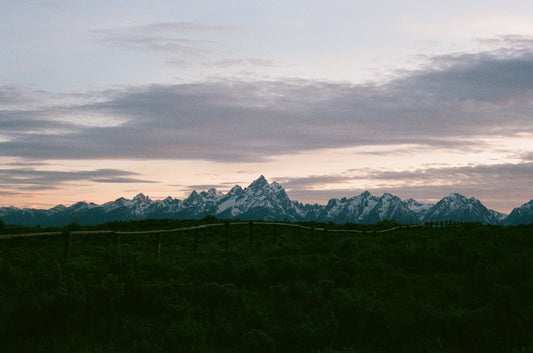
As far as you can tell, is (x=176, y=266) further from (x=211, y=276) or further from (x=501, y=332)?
(x=501, y=332)

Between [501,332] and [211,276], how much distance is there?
7.36 m

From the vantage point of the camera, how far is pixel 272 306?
10.6 meters

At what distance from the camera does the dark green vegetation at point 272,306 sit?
8.82m

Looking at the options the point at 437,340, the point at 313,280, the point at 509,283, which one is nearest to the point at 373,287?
the point at 313,280

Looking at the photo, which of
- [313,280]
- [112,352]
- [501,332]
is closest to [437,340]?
[501,332]

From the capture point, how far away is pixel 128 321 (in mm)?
9719

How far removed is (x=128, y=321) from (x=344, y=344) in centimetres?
437

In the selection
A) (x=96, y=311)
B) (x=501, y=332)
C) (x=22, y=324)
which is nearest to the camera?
(x=501, y=332)

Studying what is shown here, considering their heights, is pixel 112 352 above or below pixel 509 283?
below

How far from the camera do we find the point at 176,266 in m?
13.8

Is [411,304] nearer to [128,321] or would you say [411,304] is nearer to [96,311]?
[128,321]

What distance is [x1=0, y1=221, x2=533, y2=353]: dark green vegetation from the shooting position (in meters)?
8.82

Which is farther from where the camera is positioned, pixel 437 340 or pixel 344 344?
pixel 344 344

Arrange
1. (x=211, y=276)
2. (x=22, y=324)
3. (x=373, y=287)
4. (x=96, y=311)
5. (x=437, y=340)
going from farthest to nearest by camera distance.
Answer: (x=211, y=276), (x=373, y=287), (x=96, y=311), (x=22, y=324), (x=437, y=340)
